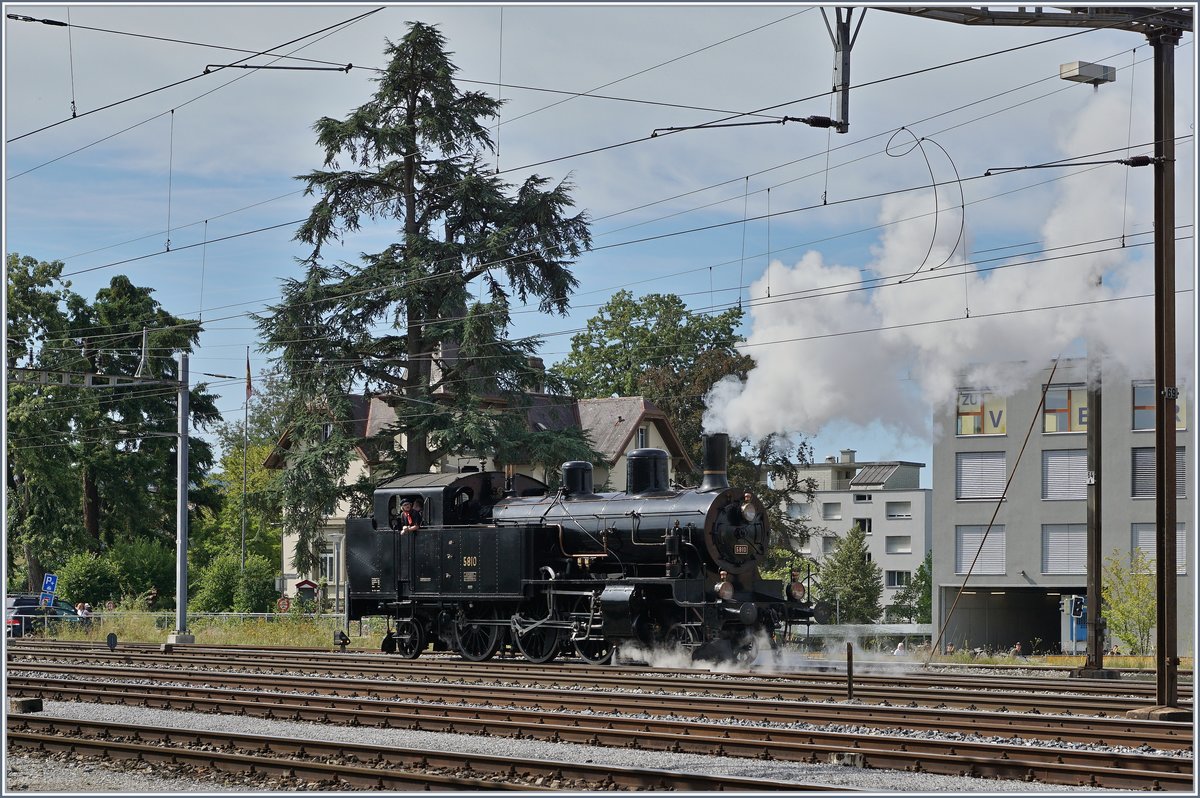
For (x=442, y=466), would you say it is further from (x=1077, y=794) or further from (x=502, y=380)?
(x=1077, y=794)

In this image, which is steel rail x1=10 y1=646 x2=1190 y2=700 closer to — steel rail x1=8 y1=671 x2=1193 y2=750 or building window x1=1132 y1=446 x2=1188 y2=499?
steel rail x1=8 y1=671 x2=1193 y2=750

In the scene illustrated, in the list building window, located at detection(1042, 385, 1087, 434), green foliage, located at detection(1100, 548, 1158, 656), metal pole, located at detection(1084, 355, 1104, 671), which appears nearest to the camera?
metal pole, located at detection(1084, 355, 1104, 671)

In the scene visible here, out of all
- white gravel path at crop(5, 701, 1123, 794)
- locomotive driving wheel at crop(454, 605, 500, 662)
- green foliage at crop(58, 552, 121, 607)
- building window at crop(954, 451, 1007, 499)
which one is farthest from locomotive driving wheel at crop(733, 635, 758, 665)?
green foliage at crop(58, 552, 121, 607)

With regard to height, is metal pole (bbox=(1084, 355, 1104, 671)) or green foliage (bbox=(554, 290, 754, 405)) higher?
green foliage (bbox=(554, 290, 754, 405))

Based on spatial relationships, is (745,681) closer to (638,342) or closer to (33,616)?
(33,616)

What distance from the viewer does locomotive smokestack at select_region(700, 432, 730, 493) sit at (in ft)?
70.6

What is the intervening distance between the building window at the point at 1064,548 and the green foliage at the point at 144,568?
32.9m

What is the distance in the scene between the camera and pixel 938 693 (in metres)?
16.3

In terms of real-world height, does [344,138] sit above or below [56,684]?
above

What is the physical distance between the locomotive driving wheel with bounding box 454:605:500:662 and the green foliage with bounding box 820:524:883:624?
168 ft

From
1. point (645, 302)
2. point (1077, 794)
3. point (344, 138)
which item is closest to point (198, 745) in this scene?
point (1077, 794)

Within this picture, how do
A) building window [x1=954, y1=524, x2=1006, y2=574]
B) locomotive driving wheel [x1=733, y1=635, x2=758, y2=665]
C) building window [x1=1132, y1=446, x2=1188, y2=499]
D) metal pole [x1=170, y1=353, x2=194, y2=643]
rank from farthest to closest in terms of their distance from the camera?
building window [x1=954, y1=524, x2=1006, y2=574]
building window [x1=1132, y1=446, x2=1188, y2=499]
metal pole [x1=170, y1=353, x2=194, y2=643]
locomotive driving wheel [x1=733, y1=635, x2=758, y2=665]

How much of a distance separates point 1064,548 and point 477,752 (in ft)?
137

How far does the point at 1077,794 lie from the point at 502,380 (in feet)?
94.1
